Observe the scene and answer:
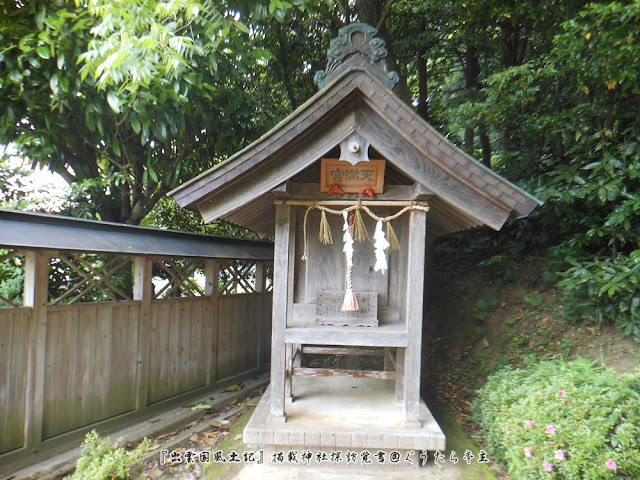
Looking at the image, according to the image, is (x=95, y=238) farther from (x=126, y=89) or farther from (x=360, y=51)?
(x=360, y=51)

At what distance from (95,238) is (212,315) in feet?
9.16

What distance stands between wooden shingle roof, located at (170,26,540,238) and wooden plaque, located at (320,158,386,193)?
0.77ft

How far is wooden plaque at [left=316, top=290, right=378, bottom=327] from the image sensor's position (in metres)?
3.79

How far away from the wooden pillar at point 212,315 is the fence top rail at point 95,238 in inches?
19.0

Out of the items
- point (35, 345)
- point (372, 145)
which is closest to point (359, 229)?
point (372, 145)

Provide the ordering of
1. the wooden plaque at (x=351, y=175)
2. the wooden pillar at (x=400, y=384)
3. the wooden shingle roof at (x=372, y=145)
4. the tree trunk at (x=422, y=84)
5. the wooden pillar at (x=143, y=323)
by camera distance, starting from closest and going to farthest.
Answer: the wooden shingle roof at (x=372, y=145) → the wooden plaque at (x=351, y=175) → the wooden pillar at (x=400, y=384) → the wooden pillar at (x=143, y=323) → the tree trunk at (x=422, y=84)

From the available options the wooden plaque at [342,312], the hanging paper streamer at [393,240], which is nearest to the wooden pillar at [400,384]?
the wooden plaque at [342,312]

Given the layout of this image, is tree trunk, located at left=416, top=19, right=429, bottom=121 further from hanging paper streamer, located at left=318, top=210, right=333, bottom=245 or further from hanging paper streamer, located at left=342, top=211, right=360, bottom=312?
hanging paper streamer, located at left=342, top=211, right=360, bottom=312

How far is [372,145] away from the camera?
3514mm

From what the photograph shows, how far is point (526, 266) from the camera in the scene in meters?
7.04

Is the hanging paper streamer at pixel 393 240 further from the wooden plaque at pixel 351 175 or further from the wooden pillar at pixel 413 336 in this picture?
the wooden plaque at pixel 351 175

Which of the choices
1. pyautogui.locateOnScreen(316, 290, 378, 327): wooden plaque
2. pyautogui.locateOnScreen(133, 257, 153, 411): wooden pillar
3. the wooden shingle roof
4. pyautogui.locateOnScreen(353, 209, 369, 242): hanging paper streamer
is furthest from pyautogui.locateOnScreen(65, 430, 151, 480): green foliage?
pyautogui.locateOnScreen(353, 209, 369, 242): hanging paper streamer

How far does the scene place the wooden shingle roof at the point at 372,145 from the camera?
11.0ft

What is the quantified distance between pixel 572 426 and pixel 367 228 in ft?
8.59
